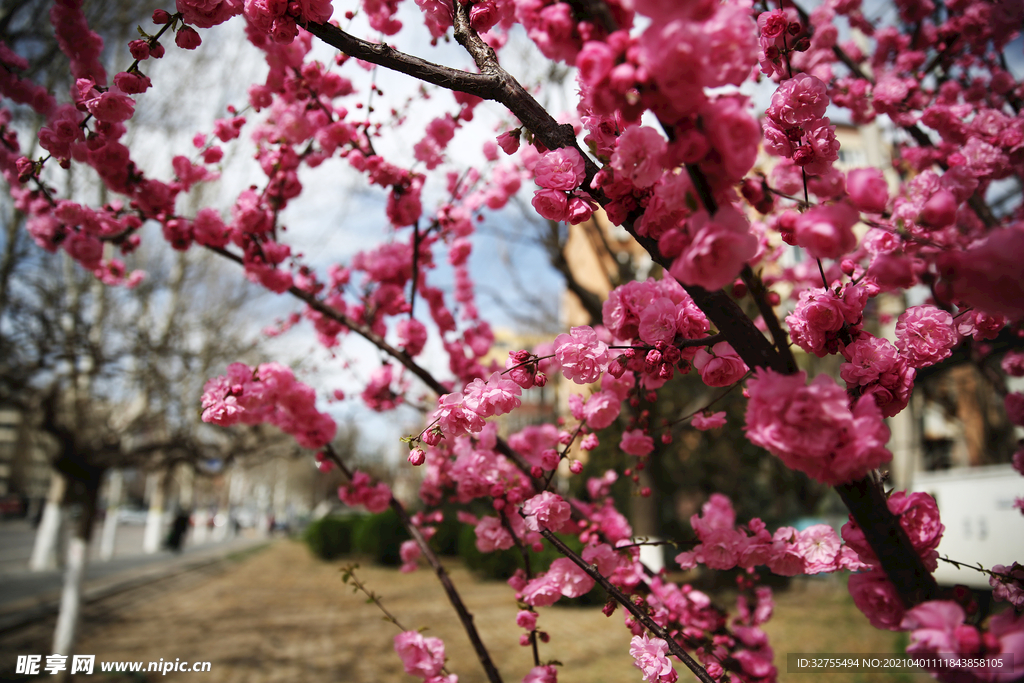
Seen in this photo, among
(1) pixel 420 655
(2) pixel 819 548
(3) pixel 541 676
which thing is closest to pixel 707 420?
(2) pixel 819 548

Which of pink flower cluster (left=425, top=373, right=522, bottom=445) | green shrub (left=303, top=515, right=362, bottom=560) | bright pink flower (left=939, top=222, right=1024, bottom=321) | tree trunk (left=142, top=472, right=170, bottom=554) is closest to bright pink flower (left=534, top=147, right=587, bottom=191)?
pink flower cluster (left=425, top=373, right=522, bottom=445)

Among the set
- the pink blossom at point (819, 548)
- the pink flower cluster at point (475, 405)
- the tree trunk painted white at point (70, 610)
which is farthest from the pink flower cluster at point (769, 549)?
the tree trunk painted white at point (70, 610)

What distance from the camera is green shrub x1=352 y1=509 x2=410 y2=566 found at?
50.6 ft

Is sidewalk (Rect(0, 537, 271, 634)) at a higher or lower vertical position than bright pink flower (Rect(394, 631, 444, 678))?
lower

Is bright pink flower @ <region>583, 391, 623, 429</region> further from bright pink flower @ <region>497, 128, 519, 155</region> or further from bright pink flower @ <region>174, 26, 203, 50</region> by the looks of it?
bright pink flower @ <region>174, 26, 203, 50</region>

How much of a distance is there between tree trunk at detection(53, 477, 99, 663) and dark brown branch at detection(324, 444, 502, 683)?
5703mm

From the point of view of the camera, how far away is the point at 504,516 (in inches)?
83.7

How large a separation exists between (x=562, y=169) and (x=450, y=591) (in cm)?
193

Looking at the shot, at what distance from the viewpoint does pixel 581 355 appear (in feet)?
4.66

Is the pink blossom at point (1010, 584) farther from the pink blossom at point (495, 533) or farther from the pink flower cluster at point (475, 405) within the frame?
the pink blossom at point (495, 533)

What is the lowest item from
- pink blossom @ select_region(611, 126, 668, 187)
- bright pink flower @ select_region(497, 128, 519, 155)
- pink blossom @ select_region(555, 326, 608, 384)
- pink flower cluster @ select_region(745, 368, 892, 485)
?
pink flower cluster @ select_region(745, 368, 892, 485)

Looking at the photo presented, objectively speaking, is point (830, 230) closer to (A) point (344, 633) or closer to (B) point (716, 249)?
(B) point (716, 249)

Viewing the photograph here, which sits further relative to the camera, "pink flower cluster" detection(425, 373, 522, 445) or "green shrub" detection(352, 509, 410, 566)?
"green shrub" detection(352, 509, 410, 566)

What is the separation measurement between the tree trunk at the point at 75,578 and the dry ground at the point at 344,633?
0.45 meters
